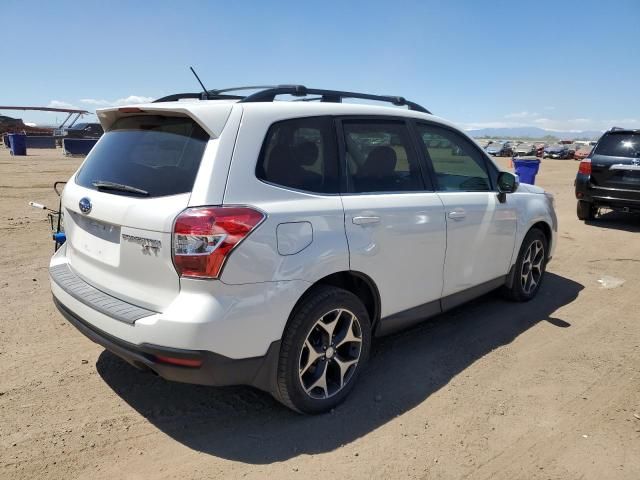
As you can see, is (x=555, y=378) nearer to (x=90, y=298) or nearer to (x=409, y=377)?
(x=409, y=377)

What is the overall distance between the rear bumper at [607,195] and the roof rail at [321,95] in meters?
6.51

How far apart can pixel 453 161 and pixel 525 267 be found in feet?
5.05

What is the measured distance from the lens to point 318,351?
299cm

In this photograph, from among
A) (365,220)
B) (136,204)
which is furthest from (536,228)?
(136,204)

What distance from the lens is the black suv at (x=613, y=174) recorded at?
8695 millimetres

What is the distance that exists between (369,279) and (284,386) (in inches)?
33.6

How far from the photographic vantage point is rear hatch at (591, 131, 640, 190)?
28.5ft

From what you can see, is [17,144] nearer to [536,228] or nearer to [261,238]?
[536,228]

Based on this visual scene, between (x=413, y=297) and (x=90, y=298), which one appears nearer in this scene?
(x=90, y=298)

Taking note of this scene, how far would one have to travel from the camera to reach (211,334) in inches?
95.5

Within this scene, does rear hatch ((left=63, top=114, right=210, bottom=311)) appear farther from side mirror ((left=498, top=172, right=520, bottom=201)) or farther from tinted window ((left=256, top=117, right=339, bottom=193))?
side mirror ((left=498, top=172, right=520, bottom=201))

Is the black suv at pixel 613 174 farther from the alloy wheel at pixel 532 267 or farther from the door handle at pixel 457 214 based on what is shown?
the door handle at pixel 457 214

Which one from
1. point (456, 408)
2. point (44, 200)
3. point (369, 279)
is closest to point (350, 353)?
point (369, 279)

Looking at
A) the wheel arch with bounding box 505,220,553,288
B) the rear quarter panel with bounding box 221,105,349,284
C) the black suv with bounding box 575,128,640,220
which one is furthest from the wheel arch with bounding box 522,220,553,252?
the black suv with bounding box 575,128,640,220
